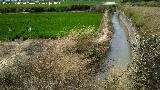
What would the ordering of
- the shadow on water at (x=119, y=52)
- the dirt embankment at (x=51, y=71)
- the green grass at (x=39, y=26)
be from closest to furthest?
the dirt embankment at (x=51, y=71) → the shadow on water at (x=119, y=52) → the green grass at (x=39, y=26)

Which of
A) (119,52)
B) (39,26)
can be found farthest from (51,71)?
(39,26)

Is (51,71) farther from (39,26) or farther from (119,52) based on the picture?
(39,26)

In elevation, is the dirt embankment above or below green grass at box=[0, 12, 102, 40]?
above

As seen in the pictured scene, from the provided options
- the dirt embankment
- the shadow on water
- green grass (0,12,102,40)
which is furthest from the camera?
green grass (0,12,102,40)

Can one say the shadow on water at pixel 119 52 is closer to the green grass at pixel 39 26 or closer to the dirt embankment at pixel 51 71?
the dirt embankment at pixel 51 71

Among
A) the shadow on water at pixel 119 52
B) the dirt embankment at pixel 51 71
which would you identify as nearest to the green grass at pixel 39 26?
the shadow on water at pixel 119 52

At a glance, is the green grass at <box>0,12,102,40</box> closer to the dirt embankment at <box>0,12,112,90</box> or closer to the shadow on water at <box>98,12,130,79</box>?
the shadow on water at <box>98,12,130,79</box>

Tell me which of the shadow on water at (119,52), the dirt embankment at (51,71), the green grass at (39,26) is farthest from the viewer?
the green grass at (39,26)

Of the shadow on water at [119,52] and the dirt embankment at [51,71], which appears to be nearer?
the dirt embankment at [51,71]

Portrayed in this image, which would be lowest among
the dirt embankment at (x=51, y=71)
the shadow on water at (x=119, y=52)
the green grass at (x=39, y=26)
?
the shadow on water at (x=119, y=52)

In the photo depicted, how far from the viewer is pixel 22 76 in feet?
52.2

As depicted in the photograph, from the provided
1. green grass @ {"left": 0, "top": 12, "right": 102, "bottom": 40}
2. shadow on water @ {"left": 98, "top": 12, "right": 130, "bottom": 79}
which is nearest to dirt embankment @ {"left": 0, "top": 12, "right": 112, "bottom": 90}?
shadow on water @ {"left": 98, "top": 12, "right": 130, "bottom": 79}

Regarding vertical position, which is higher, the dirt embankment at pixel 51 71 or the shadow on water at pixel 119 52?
the dirt embankment at pixel 51 71

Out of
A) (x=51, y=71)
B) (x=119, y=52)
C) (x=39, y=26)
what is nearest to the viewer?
(x=51, y=71)
